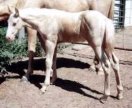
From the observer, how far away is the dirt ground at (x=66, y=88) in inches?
257

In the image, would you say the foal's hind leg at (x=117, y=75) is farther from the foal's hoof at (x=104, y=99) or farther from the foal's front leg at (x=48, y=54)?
the foal's front leg at (x=48, y=54)

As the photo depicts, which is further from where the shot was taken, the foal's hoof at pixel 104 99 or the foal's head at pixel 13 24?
the foal's head at pixel 13 24

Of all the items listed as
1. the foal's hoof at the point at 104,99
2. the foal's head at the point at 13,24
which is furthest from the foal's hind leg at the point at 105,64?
the foal's head at the point at 13,24

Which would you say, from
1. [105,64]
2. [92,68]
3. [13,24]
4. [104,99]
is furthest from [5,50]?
[104,99]

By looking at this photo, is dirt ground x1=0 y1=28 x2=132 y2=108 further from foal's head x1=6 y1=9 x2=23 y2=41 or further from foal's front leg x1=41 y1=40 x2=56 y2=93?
foal's head x1=6 y1=9 x2=23 y2=41

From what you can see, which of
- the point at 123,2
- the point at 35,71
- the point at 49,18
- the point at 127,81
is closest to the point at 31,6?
the point at 49,18

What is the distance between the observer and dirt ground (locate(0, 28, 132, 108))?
21.4ft

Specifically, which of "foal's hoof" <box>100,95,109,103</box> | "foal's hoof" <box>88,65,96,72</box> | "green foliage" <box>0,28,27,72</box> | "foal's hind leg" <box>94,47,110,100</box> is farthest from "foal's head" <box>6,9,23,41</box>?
"foal's hoof" <box>88,65,96,72</box>

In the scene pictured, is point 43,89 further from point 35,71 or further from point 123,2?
point 123,2

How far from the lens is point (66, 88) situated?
23.4 ft

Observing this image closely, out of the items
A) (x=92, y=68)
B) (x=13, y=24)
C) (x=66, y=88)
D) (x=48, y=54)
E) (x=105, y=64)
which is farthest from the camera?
(x=92, y=68)

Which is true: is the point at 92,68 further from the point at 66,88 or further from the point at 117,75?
the point at 117,75

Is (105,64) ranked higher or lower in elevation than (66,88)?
higher

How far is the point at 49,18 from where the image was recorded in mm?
6734
